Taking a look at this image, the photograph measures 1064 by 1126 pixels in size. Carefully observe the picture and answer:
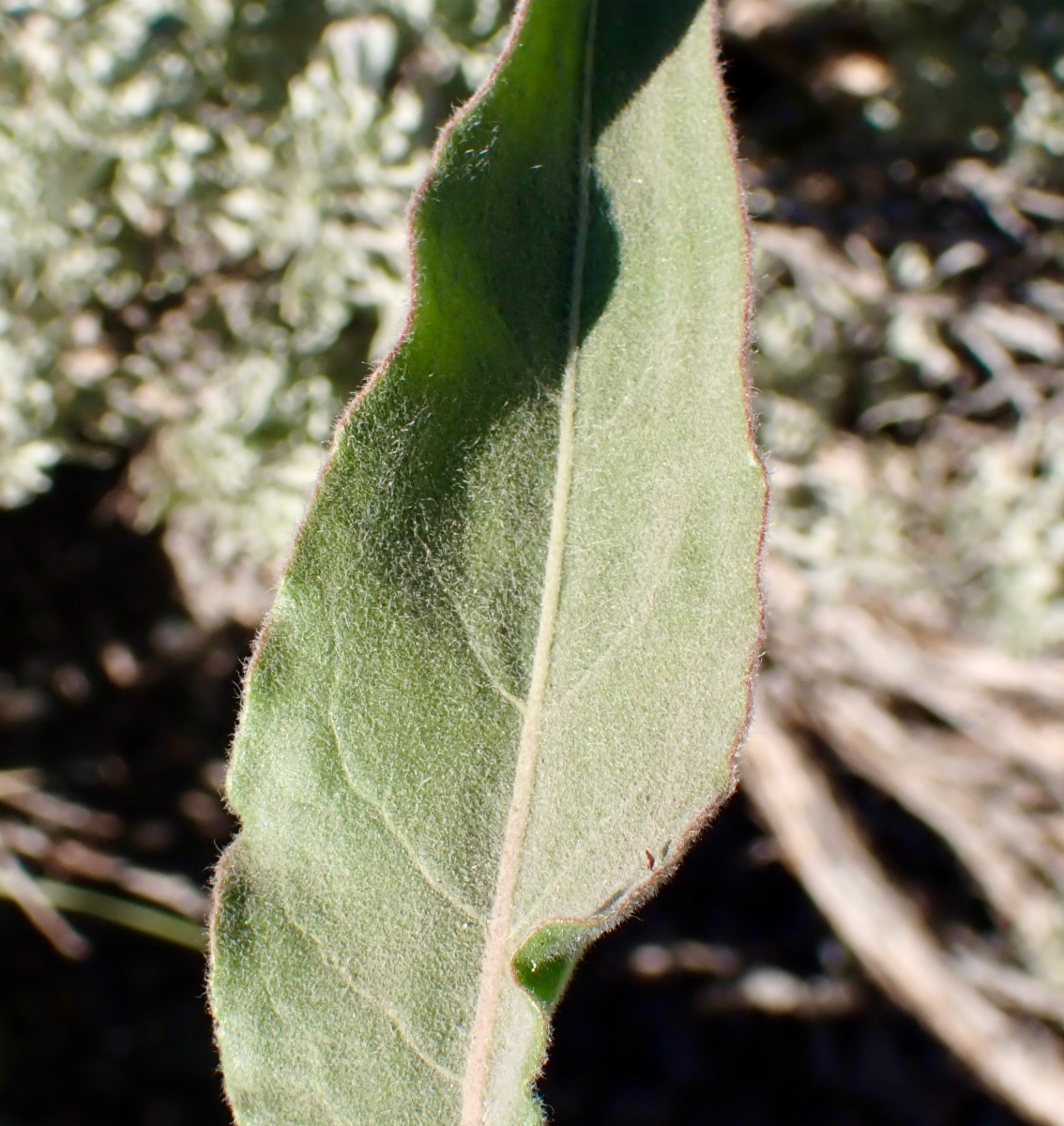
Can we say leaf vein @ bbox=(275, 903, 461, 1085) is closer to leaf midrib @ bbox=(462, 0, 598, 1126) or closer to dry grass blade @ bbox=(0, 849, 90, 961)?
leaf midrib @ bbox=(462, 0, 598, 1126)

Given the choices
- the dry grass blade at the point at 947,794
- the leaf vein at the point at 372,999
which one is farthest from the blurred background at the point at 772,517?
the leaf vein at the point at 372,999

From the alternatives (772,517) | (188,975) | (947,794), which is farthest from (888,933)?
(188,975)

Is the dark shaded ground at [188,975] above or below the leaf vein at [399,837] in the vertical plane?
below

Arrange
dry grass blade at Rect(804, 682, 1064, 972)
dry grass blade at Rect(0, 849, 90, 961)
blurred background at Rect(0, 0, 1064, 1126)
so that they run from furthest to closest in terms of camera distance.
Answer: dry grass blade at Rect(0, 849, 90, 961) < dry grass blade at Rect(804, 682, 1064, 972) < blurred background at Rect(0, 0, 1064, 1126)

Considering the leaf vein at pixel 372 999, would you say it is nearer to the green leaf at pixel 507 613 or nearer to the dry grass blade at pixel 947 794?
the green leaf at pixel 507 613

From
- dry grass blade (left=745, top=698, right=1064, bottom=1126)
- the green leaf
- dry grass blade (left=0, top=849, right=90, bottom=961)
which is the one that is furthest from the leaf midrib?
dry grass blade (left=0, top=849, right=90, bottom=961)

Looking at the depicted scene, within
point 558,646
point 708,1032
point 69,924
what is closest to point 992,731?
point 708,1032

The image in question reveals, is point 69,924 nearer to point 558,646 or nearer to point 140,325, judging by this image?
point 140,325

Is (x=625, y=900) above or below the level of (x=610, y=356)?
below
